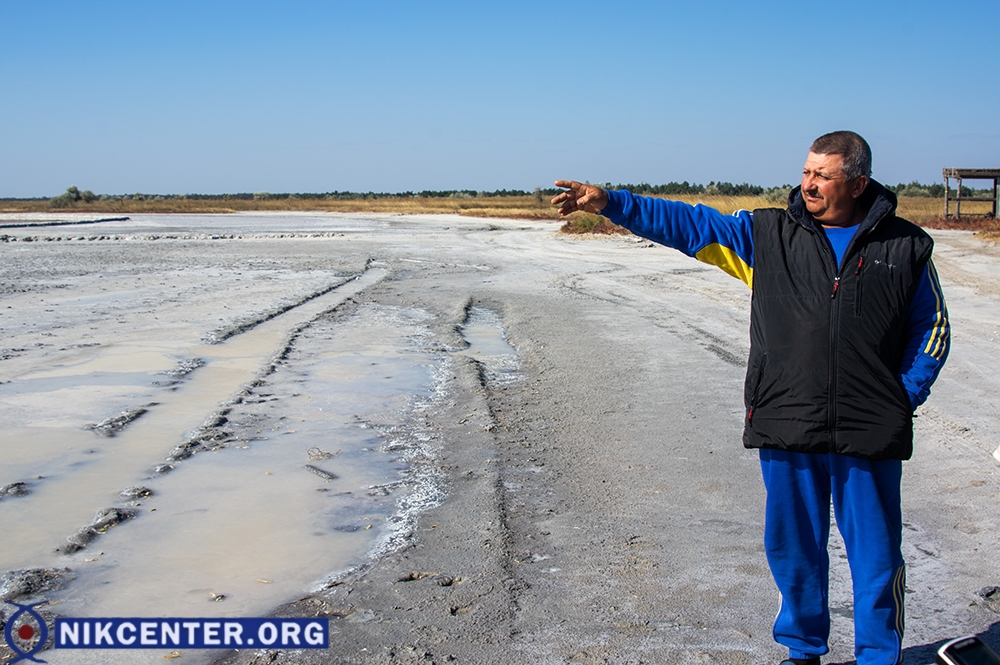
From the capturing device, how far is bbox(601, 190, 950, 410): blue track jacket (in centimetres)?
285

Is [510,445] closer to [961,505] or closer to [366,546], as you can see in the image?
[366,546]

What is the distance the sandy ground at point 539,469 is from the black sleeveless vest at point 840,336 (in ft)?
3.08

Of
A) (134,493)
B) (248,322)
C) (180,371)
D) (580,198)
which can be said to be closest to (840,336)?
(580,198)

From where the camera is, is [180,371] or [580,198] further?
[180,371]

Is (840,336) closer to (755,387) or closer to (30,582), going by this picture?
(755,387)

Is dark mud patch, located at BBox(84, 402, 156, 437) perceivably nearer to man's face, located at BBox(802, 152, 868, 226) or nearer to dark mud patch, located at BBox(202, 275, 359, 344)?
dark mud patch, located at BBox(202, 275, 359, 344)

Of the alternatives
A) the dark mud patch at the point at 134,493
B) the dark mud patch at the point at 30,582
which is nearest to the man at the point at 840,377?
the dark mud patch at the point at 30,582

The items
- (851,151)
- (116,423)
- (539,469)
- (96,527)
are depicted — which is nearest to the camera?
(851,151)

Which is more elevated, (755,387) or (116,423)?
(755,387)

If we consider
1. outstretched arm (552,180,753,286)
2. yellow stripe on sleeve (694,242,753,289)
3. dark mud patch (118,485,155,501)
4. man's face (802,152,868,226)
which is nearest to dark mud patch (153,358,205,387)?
dark mud patch (118,485,155,501)

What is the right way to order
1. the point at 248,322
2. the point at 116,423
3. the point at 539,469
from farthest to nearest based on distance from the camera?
1. the point at 248,322
2. the point at 116,423
3. the point at 539,469

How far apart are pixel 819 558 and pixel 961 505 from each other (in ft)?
7.25

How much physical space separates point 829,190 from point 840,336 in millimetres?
472

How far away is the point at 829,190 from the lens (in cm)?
286
